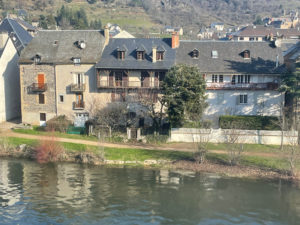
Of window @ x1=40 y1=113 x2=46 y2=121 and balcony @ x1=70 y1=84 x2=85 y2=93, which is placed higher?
balcony @ x1=70 y1=84 x2=85 y2=93

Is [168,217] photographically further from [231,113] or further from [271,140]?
[231,113]

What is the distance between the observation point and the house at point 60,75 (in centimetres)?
4775

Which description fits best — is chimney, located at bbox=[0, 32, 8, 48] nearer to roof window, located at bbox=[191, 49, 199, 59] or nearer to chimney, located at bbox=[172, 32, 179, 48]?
chimney, located at bbox=[172, 32, 179, 48]

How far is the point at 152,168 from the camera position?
37531 mm

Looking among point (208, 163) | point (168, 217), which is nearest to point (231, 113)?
point (208, 163)

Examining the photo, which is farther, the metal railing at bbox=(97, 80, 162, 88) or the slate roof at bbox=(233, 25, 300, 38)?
the slate roof at bbox=(233, 25, 300, 38)

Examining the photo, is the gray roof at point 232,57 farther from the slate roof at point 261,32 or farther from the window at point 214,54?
the slate roof at point 261,32

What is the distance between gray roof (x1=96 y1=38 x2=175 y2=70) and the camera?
4656 cm

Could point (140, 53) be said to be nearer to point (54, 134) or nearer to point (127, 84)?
point (127, 84)

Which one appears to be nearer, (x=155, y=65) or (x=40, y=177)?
(x=40, y=177)

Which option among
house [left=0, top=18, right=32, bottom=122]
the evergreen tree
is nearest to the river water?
the evergreen tree

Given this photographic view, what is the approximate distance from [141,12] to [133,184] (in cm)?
14555

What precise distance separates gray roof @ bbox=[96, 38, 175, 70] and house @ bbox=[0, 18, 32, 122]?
13719 millimetres

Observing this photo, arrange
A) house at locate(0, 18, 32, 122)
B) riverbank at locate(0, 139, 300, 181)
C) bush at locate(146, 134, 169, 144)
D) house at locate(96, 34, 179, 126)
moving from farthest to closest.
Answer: house at locate(0, 18, 32, 122) → house at locate(96, 34, 179, 126) → bush at locate(146, 134, 169, 144) → riverbank at locate(0, 139, 300, 181)
